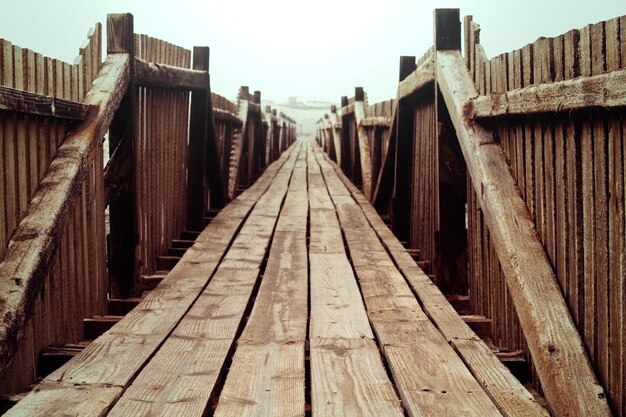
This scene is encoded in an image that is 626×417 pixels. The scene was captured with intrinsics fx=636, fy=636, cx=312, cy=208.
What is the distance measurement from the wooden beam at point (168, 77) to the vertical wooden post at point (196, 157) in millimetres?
151

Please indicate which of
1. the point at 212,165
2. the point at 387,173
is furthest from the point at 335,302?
the point at 387,173

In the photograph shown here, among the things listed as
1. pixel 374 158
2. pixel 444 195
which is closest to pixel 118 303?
pixel 444 195

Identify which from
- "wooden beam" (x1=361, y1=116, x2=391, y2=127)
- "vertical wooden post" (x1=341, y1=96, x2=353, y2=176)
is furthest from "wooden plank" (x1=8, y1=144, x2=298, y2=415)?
"vertical wooden post" (x1=341, y1=96, x2=353, y2=176)

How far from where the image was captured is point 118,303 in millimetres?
3670

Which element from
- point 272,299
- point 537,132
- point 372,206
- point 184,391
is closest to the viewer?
point 184,391

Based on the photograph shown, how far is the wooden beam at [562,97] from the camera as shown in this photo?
2.01m

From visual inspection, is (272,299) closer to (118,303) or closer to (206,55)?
(118,303)

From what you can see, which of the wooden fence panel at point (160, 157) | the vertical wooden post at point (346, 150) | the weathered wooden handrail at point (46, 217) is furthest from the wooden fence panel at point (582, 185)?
the vertical wooden post at point (346, 150)

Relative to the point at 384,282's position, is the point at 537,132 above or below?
above

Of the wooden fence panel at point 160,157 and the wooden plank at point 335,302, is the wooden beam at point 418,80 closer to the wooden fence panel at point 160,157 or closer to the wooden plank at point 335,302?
the wooden plank at point 335,302

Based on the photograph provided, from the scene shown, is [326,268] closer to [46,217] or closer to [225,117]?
[46,217]

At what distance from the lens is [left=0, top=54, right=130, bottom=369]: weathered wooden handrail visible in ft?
7.27

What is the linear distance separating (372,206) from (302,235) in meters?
2.15

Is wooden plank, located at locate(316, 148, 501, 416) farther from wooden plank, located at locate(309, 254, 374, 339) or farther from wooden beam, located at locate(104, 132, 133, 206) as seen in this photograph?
wooden beam, located at locate(104, 132, 133, 206)
